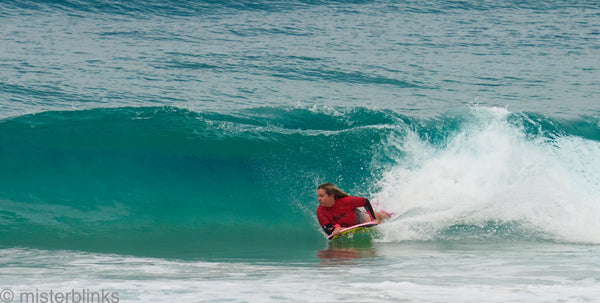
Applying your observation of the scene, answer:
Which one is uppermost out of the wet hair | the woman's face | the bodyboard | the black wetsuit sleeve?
the wet hair

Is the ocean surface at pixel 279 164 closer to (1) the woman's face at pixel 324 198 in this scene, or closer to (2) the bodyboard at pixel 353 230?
(2) the bodyboard at pixel 353 230

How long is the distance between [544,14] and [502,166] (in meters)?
16.4

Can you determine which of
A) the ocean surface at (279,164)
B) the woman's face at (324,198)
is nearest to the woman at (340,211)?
the woman's face at (324,198)

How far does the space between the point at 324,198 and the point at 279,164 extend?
2.62m

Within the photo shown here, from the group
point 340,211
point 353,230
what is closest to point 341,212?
point 340,211

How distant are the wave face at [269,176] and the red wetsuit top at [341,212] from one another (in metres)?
0.54

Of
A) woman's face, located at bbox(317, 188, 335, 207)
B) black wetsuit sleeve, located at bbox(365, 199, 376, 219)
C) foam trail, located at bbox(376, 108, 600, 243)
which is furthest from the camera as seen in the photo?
foam trail, located at bbox(376, 108, 600, 243)

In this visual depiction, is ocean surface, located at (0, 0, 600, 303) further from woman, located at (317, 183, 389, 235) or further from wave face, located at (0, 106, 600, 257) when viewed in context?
woman, located at (317, 183, 389, 235)

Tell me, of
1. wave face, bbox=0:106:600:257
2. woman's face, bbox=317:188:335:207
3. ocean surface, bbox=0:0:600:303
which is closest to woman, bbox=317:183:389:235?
woman's face, bbox=317:188:335:207

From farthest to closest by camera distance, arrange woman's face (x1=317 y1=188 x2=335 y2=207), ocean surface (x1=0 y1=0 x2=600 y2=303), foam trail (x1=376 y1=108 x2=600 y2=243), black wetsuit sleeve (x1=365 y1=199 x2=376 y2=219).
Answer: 1. foam trail (x1=376 y1=108 x2=600 y2=243)
2. black wetsuit sleeve (x1=365 y1=199 x2=376 y2=219)
3. woman's face (x1=317 y1=188 x2=335 y2=207)
4. ocean surface (x1=0 y1=0 x2=600 y2=303)

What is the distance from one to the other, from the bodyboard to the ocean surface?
240mm

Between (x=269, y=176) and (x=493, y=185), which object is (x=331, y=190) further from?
(x=493, y=185)

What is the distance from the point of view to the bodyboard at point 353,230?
8.48 m

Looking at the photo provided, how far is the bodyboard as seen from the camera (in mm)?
8477
